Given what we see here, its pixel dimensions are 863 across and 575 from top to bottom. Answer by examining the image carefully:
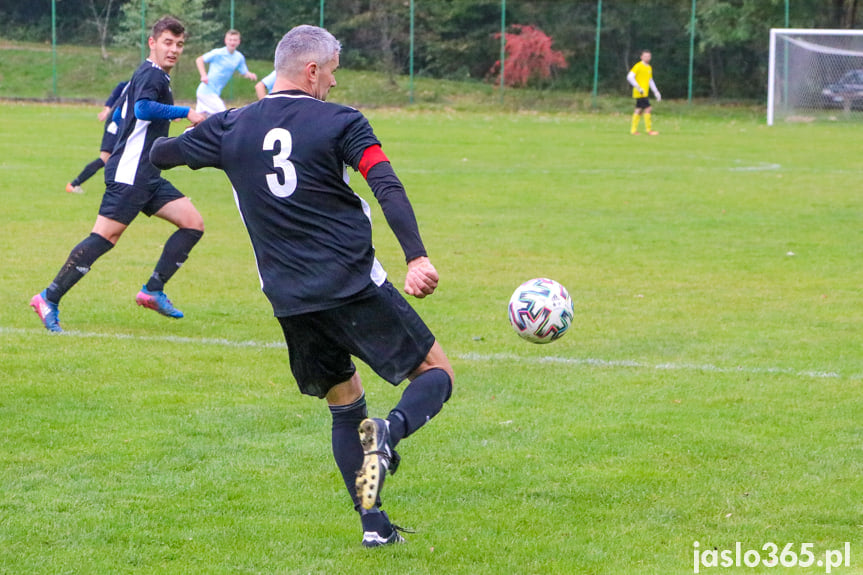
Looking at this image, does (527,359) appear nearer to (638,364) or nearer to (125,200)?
(638,364)

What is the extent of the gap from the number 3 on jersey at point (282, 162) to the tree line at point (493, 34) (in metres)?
33.7

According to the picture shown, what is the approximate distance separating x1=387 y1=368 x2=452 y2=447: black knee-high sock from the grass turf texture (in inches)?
19.3

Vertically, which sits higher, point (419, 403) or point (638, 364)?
point (419, 403)

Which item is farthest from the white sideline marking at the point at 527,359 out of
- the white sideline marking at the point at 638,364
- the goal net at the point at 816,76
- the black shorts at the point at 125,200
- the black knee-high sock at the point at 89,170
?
the goal net at the point at 816,76

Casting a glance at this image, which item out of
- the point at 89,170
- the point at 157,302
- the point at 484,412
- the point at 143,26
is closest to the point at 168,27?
the point at 157,302

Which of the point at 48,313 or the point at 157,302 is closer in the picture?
the point at 48,313

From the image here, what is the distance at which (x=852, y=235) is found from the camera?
1249 cm

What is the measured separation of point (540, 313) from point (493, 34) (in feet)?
118

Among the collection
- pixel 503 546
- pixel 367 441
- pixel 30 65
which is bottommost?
pixel 503 546

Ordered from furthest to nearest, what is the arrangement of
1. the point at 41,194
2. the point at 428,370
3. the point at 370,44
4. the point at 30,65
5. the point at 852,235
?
the point at 370,44, the point at 30,65, the point at 41,194, the point at 852,235, the point at 428,370

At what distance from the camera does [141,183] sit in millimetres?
7883

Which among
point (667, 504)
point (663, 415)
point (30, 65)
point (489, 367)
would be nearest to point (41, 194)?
point (489, 367)

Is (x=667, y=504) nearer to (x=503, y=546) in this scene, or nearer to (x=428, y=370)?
(x=503, y=546)

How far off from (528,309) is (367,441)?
1.39 meters
